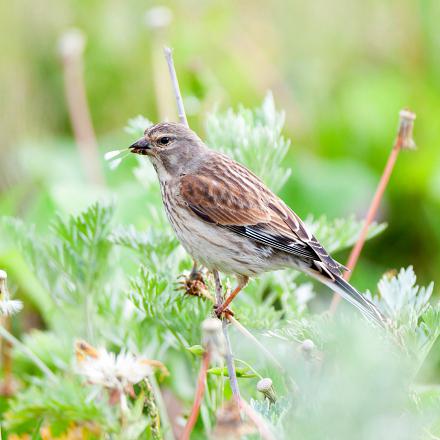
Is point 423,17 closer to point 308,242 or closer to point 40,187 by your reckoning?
point 40,187

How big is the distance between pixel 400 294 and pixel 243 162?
633mm

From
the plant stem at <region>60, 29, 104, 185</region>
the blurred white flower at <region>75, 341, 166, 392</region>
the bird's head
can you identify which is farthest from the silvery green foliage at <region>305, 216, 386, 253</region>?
the plant stem at <region>60, 29, 104, 185</region>

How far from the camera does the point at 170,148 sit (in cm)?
264

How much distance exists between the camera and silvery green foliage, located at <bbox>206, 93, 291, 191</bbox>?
95.1 inches

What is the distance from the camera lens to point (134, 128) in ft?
8.44

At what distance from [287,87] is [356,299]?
3104 mm

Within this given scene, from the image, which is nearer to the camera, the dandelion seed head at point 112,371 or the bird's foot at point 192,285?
the dandelion seed head at point 112,371

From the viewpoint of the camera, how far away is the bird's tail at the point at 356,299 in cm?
203

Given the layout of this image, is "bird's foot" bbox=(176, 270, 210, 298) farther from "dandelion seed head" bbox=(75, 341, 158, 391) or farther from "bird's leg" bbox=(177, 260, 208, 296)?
"dandelion seed head" bbox=(75, 341, 158, 391)

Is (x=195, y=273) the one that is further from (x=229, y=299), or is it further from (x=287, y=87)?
(x=287, y=87)

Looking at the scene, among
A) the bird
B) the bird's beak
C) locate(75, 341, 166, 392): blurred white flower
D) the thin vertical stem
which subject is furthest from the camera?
the thin vertical stem

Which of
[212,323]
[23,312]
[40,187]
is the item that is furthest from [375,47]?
[212,323]

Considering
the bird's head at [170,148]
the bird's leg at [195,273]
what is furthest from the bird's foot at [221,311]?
the bird's head at [170,148]

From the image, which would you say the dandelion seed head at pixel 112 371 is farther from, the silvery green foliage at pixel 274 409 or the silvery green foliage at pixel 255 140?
the silvery green foliage at pixel 255 140
